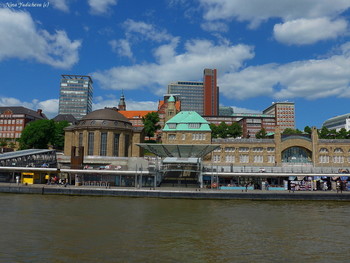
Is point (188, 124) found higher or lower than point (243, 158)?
higher

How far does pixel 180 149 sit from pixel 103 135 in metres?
31.5

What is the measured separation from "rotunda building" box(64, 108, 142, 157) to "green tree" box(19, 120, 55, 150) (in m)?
12.7

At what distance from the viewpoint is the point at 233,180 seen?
60.9m

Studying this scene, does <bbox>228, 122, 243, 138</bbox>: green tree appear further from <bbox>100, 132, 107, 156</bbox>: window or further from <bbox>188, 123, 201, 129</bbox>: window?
<bbox>100, 132, 107, 156</bbox>: window

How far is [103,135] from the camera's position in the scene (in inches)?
3332

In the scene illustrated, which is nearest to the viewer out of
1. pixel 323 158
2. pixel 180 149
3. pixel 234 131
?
pixel 180 149

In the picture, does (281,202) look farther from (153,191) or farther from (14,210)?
(14,210)

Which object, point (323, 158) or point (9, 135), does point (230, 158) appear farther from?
point (9, 135)

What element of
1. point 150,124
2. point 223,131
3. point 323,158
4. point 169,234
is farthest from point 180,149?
point 223,131

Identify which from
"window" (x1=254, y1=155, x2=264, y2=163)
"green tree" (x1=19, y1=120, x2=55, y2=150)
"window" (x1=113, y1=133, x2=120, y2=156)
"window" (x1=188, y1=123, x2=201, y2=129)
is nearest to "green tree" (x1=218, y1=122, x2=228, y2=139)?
"window" (x1=188, y1=123, x2=201, y2=129)

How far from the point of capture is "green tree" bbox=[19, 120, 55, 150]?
319 ft

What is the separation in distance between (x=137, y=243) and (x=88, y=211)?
14.5 m

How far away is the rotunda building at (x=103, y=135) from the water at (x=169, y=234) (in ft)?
153

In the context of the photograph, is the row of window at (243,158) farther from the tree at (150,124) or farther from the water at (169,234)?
the water at (169,234)
